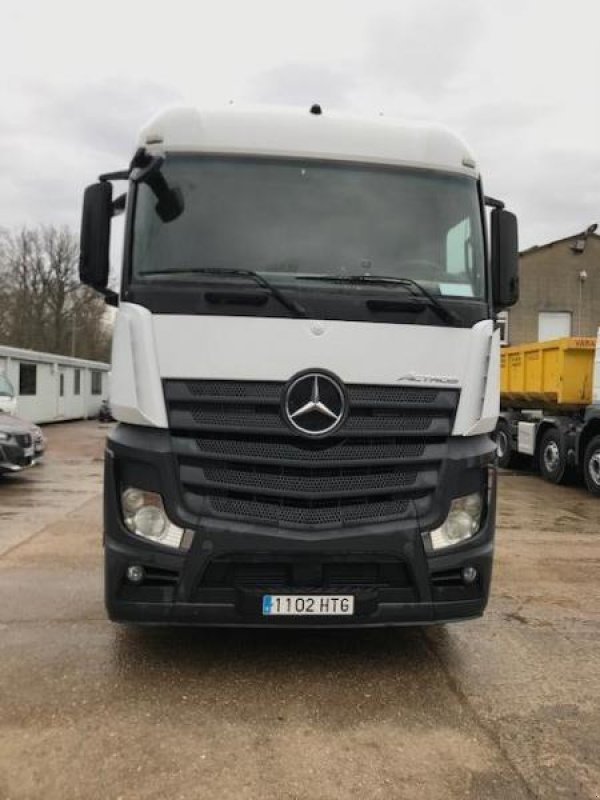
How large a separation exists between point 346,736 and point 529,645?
1.73 meters

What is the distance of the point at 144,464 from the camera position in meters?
3.61

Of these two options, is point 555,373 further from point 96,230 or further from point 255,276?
point 96,230

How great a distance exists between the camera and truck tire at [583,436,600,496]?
11273mm

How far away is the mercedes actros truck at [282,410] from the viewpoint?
11.8 feet

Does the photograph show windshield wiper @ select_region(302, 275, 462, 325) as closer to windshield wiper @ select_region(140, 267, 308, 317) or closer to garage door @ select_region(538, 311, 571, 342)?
windshield wiper @ select_region(140, 267, 308, 317)

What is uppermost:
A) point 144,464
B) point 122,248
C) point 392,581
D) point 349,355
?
point 122,248

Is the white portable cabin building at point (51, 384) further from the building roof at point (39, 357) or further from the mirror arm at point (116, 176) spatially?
the mirror arm at point (116, 176)

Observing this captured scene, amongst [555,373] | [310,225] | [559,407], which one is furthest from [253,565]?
[559,407]

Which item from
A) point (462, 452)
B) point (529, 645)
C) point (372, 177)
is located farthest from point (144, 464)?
point (529, 645)

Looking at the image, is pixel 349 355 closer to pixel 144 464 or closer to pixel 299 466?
pixel 299 466

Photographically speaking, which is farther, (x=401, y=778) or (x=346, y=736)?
(x=346, y=736)

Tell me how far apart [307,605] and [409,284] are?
1.72m

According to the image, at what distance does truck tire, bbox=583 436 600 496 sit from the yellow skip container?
880 mm

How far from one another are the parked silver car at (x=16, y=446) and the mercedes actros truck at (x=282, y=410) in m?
7.50
